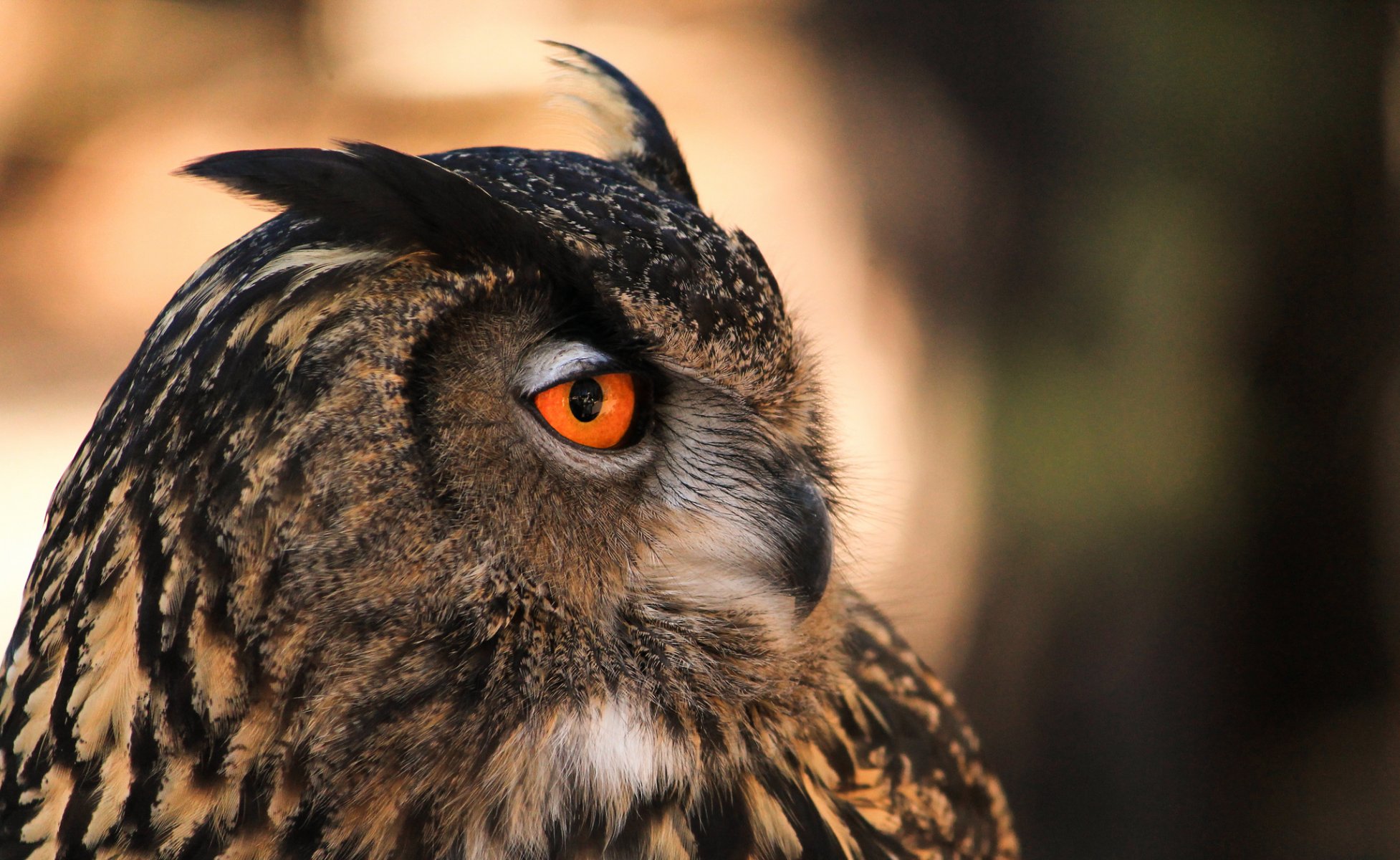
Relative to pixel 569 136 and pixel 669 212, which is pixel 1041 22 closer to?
pixel 569 136

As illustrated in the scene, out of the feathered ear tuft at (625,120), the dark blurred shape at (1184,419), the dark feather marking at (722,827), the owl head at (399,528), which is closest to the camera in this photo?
the owl head at (399,528)

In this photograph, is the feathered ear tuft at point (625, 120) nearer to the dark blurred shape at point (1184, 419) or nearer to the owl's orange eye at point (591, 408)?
the owl's orange eye at point (591, 408)

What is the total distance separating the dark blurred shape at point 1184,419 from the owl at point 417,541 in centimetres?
226

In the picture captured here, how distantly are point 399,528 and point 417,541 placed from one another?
0.7 inches

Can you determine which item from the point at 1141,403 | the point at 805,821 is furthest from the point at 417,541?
the point at 1141,403

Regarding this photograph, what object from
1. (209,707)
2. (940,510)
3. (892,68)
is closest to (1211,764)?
(940,510)

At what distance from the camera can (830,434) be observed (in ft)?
4.31

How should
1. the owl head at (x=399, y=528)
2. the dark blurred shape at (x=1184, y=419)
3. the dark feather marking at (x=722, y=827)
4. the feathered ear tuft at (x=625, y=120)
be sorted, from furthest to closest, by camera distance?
the dark blurred shape at (x=1184, y=419), the feathered ear tuft at (x=625, y=120), the dark feather marking at (x=722, y=827), the owl head at (x=399, y=528)

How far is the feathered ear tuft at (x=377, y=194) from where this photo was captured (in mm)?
869

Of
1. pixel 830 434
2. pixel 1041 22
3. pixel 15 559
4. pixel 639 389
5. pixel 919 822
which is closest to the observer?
pixel 639 389

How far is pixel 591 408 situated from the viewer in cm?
95

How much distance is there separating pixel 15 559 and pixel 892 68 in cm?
333

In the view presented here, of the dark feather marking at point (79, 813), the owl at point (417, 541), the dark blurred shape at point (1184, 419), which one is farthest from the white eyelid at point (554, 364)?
the dark blurred shape at point (1184, 419)

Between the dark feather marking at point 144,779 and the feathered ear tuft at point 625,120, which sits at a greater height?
the feathered ear tuft at point 625,120
